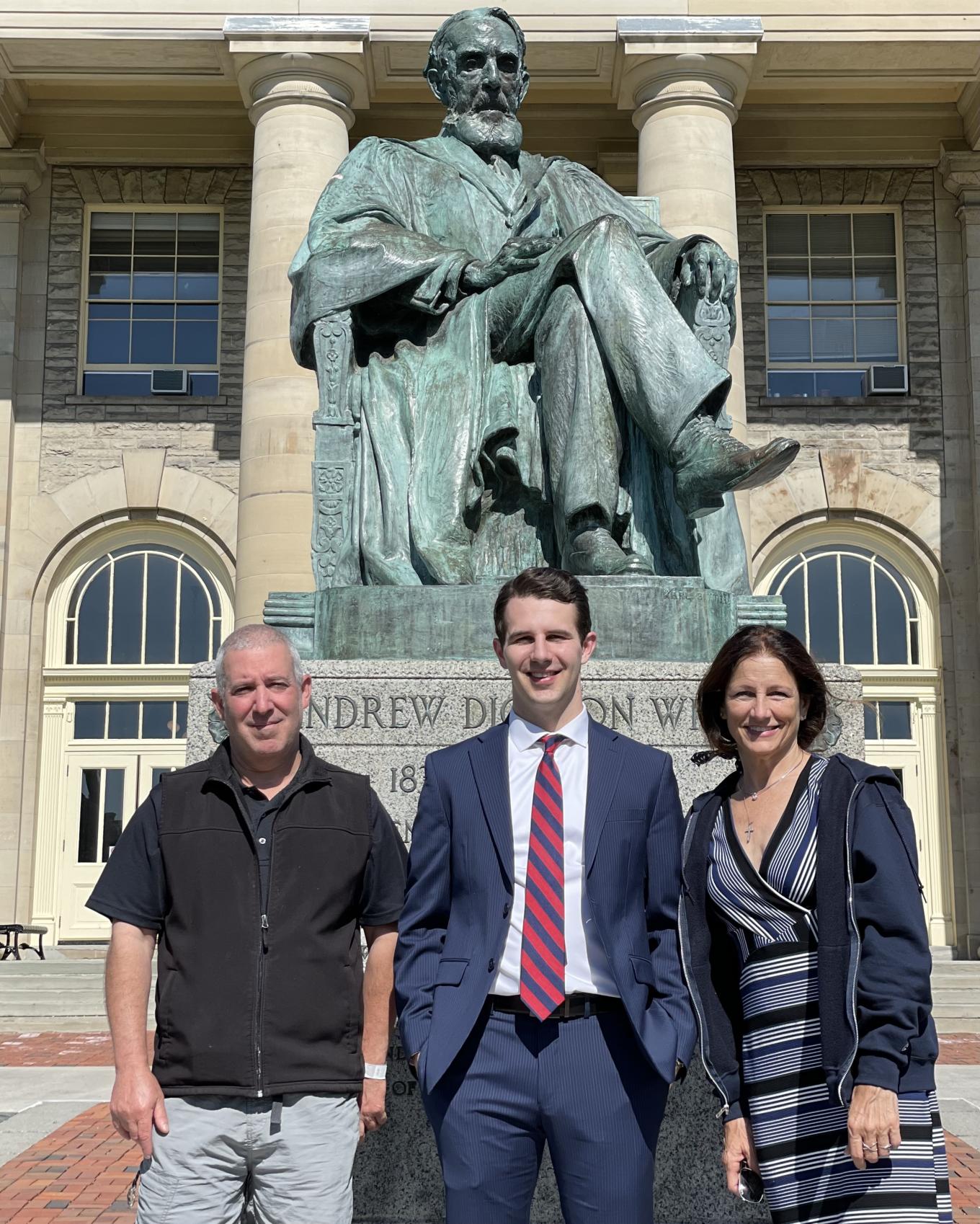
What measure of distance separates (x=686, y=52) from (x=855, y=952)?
1797cm

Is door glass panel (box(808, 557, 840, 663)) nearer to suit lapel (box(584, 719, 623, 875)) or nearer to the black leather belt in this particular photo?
suit lapel (box(584, 719, 623, 875))

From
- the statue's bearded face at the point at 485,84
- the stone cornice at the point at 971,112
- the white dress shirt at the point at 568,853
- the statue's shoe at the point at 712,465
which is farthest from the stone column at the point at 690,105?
the white dress shirt at the point at 568,853

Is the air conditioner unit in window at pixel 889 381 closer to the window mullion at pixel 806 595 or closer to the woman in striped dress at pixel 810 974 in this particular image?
the window mullion at pixel 806 595

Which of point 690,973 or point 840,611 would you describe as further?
point 840,611

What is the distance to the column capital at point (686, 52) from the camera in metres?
19.1

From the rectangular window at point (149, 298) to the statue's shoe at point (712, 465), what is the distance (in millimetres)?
17719

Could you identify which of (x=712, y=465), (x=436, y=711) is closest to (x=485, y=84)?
(x=712, y=465)

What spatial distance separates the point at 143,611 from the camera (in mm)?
21438

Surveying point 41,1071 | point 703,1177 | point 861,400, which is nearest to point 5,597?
point 861,400

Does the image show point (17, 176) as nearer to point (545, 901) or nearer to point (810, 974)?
point (545, 901)

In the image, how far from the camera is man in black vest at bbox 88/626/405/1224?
2854 millimetres

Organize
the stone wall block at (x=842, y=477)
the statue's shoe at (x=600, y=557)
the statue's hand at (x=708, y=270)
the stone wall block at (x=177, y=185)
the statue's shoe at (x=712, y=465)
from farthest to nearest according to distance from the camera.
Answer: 1. the stone wall block at (x=177, y=185)
2. the stone wall block at (x=842, y=477)
3. the statue's hand at (x=708, y=270)
4. the statue's shoe at (x=600, y=557)
5. the statue's shoe at (x=712, y=465)

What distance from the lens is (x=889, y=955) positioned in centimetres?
273

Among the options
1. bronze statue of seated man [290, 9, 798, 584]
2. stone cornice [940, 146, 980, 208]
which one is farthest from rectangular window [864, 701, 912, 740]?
bronze statue of seated man [290, 9, 798, 584]
